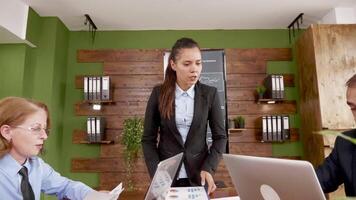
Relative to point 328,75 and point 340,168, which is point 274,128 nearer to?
point 328,75

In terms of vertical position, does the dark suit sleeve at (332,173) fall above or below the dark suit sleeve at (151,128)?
below

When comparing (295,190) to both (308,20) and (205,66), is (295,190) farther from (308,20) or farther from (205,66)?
(308,20)

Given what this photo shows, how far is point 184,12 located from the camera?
149 inches

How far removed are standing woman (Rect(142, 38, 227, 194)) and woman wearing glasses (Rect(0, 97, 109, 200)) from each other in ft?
1.42

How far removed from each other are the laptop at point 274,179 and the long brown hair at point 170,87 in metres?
0.60

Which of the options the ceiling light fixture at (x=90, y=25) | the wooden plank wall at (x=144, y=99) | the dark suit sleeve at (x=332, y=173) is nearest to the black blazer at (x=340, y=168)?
the dark suit sleeve at (x=332, y=173)

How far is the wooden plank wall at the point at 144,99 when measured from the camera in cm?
392

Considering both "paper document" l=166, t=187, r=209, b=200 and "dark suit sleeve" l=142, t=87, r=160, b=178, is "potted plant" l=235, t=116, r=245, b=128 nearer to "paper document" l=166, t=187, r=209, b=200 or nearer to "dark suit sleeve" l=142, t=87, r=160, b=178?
"dark suit sleeve" l=142, t=87, r=160, b=178

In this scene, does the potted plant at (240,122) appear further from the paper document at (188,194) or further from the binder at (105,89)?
the paper document at (188,194)

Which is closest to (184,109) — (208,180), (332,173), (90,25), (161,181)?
(208,180)

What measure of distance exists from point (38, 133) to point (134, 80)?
2914mm

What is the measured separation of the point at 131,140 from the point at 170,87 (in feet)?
7.02

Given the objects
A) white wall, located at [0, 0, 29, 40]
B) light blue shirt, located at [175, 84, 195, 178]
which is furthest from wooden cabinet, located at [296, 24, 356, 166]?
white wall, located at [0, 0, 29, 40]

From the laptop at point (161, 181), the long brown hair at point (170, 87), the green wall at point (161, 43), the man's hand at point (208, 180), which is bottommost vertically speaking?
the man's hand at point (208, 180)
